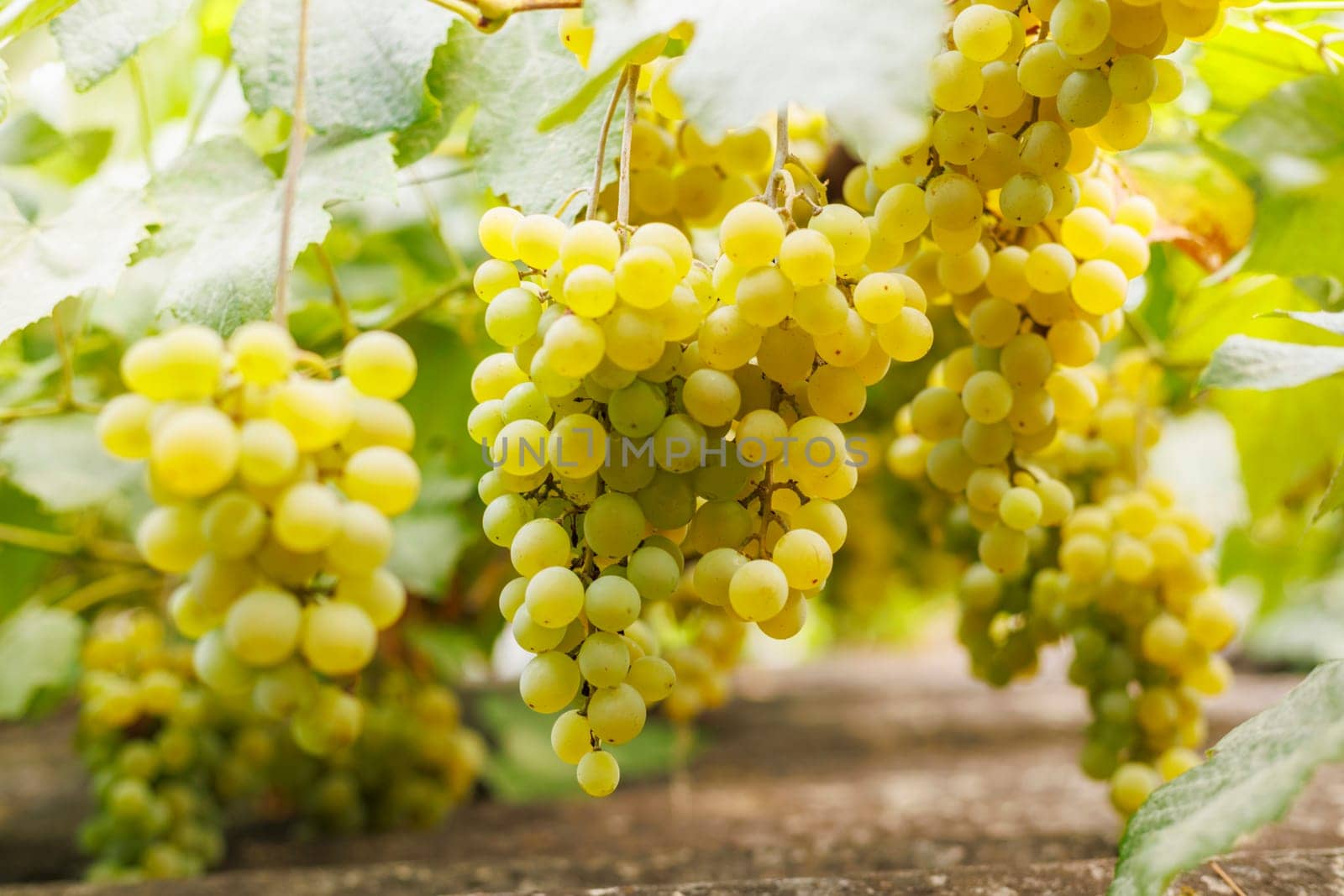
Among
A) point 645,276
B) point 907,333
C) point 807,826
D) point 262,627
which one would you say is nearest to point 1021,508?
point 907,333

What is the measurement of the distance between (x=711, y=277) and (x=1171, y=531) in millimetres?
393

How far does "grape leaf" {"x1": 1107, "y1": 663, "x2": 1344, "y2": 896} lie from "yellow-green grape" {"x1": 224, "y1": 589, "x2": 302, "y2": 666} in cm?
28

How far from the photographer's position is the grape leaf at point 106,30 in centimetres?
48

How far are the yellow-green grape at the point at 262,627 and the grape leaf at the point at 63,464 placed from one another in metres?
0.57

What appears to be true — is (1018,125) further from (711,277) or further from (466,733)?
(466,733)

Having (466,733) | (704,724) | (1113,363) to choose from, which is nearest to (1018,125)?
(1113,363)

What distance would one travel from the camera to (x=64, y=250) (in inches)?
19.9

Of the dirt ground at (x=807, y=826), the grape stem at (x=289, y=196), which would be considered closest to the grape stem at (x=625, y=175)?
the grape stem at (x=289, y=196)

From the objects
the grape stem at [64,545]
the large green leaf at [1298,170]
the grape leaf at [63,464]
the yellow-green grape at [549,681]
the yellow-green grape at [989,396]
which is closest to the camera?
the yellow-green grape at [549,681]

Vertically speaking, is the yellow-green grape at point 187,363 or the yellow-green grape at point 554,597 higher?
the yellow-green grape at point 187,363

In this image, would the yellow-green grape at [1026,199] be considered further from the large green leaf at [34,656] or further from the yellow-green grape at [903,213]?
the large green leaf at [34,656]

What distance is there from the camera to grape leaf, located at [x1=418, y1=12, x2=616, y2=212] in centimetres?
49

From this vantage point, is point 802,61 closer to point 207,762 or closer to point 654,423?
point 654,423

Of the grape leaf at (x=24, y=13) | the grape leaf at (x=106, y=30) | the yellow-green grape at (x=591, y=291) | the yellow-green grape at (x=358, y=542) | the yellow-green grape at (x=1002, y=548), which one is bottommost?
the yellow-green grape at (x=1002, y=548)
